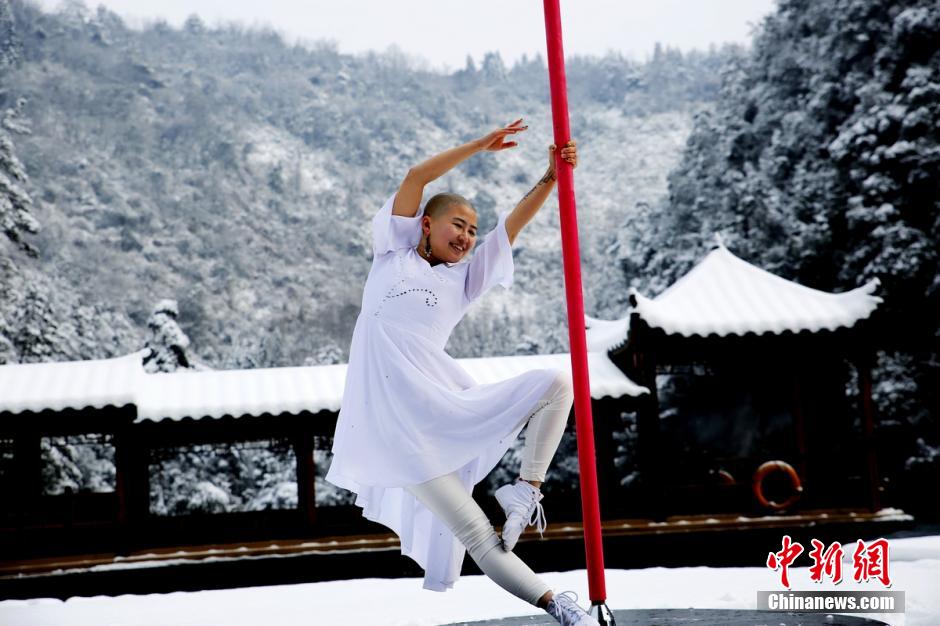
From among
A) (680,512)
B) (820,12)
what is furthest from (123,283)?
(680,512)

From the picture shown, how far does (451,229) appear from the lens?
289cm

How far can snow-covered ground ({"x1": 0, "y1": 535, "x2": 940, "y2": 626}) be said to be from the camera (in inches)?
143

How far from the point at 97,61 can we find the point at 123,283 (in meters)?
29.5

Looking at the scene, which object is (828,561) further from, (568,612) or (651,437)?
(651,437)

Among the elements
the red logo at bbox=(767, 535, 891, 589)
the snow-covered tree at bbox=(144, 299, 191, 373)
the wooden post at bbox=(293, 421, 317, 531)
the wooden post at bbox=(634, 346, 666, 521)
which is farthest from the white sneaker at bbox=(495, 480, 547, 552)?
the snow-covered tree at bbox=(144, 299, 191, 373)

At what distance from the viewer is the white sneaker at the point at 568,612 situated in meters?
2.43

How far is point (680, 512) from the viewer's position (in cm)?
1190

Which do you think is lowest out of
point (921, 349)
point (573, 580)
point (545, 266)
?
point (545, 266)

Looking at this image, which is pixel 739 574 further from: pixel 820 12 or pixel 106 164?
pixel 106 164

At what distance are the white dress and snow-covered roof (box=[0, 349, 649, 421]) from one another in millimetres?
7933

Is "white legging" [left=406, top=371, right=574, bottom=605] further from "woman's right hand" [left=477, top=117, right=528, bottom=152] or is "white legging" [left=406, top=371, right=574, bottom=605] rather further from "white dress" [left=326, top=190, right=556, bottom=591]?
"woman's right hand" [left=477, top=117, right=528, bottom=152]

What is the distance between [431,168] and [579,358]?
2.33 ft

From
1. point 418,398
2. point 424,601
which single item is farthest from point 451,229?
point 424,601

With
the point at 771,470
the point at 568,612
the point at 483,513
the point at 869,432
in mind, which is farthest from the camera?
the point at 869,432
